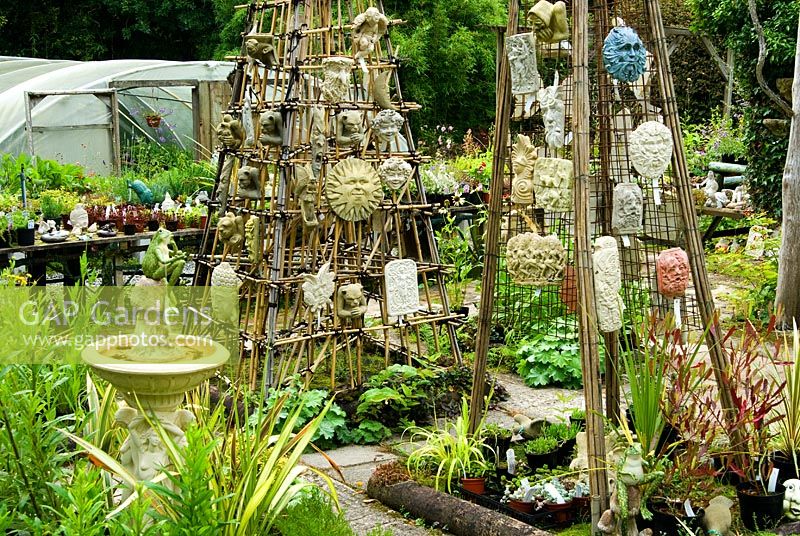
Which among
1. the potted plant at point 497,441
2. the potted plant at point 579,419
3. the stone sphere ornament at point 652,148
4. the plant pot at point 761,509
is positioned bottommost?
the plant pot at point 761,509

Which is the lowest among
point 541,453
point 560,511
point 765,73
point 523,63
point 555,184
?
point 560,511

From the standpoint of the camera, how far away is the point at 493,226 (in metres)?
4.76

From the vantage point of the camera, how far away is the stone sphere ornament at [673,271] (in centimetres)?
445

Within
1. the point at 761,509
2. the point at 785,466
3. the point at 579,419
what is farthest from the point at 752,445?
the point at 579,419

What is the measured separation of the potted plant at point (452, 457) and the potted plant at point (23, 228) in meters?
4.35

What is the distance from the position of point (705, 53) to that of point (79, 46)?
1368 centimetres

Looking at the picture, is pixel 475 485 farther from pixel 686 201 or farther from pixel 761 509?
pixel 686 201

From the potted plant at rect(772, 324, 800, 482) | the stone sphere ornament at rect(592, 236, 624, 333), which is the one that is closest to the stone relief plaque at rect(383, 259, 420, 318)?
the stone sphere ornament at rect(592, 236, 624, 333)

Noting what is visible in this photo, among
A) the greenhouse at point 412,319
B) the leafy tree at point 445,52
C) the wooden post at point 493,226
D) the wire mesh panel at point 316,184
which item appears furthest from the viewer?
the leafy tree at point 445,52

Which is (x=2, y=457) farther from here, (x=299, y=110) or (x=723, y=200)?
(x=723, y=200)

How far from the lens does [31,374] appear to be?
422 centimetres

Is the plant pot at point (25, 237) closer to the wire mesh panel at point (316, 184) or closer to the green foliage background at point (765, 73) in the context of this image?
the wire mesh panel at point (316, 184)

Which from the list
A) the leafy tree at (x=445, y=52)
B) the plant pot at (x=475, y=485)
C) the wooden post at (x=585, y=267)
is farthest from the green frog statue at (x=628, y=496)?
the leafy tree at (x=445, y=52)

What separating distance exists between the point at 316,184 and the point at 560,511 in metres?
2.67
